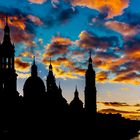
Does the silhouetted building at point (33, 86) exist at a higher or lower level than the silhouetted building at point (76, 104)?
higher

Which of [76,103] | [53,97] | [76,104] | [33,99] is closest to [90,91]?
[76,103]

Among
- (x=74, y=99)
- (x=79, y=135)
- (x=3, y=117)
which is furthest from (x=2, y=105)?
(x=74, y=99)

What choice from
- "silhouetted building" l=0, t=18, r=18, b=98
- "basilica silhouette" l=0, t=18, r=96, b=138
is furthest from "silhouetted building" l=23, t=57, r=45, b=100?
"silhouetted building" l=0, t=18, r=18, b=98

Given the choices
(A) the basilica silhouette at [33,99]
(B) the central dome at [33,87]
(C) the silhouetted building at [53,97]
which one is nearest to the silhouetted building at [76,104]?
(A) the basilica silhouette at [33,99]

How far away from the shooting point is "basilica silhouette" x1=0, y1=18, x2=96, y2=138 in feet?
305

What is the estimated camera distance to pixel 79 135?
122 metres

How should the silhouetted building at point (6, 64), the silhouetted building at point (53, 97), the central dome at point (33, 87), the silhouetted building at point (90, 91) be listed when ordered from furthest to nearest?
the silhouetted building at point (90, 91), the silhouetted building at point (53, 97), the central dome at point (33, 87), the silhouetted building at point (6, 64)

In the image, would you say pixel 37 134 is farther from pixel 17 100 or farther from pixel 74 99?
pixel 74 99

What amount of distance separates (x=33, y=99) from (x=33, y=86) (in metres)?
3.61

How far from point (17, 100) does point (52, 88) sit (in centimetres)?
3039

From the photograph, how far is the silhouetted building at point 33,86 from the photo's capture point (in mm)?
107875

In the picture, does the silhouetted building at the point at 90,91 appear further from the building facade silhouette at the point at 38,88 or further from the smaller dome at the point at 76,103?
the smaller dome at the point at 76,103

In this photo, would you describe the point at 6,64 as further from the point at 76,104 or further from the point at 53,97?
the point at 76,104

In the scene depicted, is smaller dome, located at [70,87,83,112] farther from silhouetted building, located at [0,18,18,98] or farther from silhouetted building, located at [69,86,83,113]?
silhouetted building, located at [0,18,18,98]
